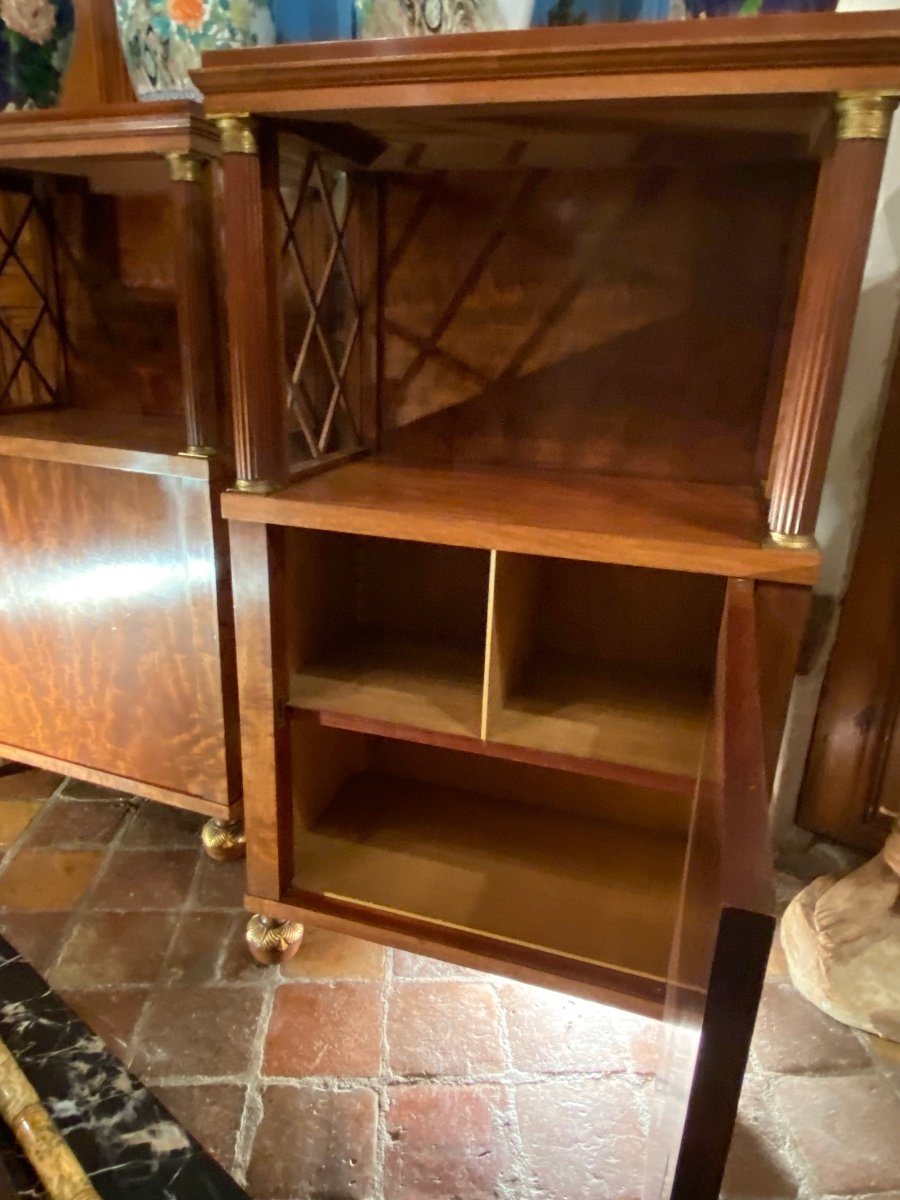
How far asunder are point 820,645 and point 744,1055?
114 cm

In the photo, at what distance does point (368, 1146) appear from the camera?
111 centimetres

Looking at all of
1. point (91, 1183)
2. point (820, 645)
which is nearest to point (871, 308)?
point (820, 645)

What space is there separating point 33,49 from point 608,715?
1418 mm

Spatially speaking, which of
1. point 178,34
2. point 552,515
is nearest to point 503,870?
point 552,515

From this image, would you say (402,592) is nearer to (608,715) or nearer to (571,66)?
(608,715)

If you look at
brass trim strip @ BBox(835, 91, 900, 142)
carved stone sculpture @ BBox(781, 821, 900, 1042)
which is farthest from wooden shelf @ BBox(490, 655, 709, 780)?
brass trim strip @ BBox(835, 91, 900, 142)

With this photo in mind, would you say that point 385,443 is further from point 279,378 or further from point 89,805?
point 89,805

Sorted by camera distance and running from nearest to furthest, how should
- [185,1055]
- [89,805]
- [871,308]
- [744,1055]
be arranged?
1. [744,1055]
2. [185,1055]
3. [871,308]
4. [89,805]

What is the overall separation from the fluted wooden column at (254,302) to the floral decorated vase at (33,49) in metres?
0.67

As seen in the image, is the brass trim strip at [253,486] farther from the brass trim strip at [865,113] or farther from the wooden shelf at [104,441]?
the brass trim strip at [865,113]

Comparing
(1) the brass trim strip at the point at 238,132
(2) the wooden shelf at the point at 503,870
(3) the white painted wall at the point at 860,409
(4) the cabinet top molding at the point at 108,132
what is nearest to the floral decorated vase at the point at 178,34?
(4) the cabinet top molding at the point at 108,132

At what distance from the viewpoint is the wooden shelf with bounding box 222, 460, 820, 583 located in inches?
38.7

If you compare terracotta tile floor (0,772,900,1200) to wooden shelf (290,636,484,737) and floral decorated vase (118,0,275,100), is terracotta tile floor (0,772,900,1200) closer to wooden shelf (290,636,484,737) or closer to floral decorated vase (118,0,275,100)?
wooden shelf (290,636,484,737)

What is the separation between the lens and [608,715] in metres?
1.26
